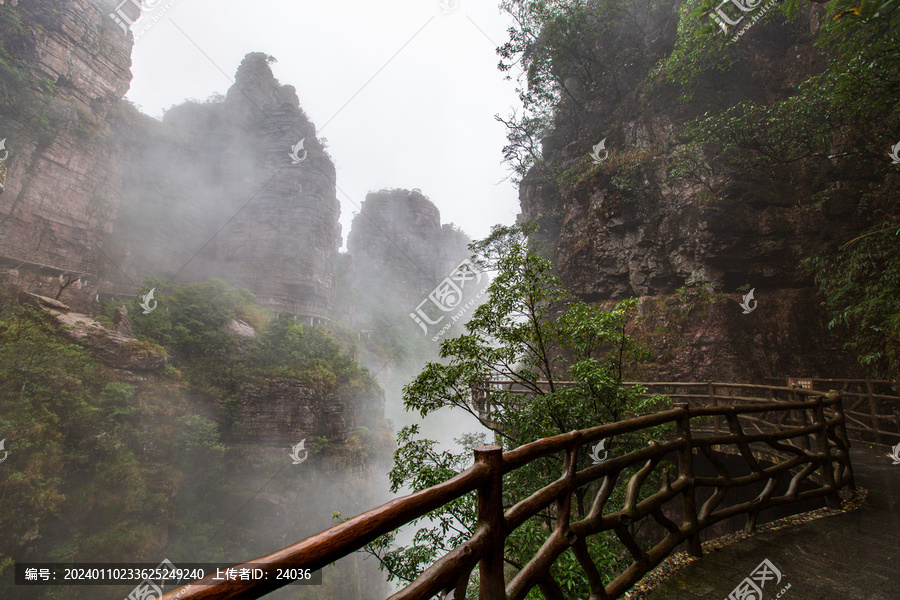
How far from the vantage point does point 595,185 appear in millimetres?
12367

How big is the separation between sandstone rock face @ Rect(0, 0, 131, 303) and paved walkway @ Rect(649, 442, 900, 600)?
2049 centimetres

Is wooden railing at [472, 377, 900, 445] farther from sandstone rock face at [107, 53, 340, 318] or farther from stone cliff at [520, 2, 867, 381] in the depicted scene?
sandstone rock face at [107, 53, 340, 318]

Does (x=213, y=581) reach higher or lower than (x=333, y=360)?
lower

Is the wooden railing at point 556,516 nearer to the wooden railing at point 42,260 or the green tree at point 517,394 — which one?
the green tree at point 517,394

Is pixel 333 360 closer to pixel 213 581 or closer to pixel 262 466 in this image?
pixel 262 466

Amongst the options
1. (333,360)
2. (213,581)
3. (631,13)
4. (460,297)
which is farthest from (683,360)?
(460,297)

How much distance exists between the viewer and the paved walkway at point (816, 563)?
1912mm

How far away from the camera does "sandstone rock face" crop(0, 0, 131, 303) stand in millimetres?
12820

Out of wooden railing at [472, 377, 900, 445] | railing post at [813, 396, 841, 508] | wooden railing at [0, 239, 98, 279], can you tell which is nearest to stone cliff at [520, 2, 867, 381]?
wooden railing at [472, 377, 900, 445]

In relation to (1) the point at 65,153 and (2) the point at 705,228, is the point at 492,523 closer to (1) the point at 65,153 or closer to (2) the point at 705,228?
(2) the point at 705,228

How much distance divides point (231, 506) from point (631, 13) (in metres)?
25.0

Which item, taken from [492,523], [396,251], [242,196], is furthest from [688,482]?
[396,251]

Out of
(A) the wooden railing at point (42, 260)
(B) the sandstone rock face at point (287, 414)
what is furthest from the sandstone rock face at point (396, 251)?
(A) the wooden railing at point (42, 260)

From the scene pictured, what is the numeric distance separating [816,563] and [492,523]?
2.53 metres
